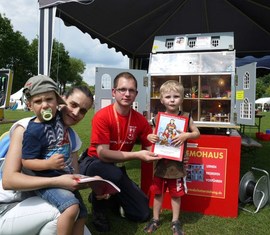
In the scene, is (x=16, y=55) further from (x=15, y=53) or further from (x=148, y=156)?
(x=148, y=156)

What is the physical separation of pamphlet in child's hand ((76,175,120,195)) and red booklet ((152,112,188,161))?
607mm

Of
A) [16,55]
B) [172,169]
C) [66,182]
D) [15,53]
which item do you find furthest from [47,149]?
[16,55]

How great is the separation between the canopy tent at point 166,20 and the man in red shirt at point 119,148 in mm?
2559

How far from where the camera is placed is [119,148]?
9.13 feet

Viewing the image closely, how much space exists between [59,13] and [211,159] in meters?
3.28

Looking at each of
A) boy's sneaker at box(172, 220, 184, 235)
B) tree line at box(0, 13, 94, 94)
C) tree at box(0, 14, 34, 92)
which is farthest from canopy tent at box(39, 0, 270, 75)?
tree at box(0, 14, 34, 92)

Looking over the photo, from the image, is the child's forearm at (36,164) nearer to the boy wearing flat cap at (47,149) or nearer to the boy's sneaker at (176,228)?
the boy wearing flat cap at (47,149)

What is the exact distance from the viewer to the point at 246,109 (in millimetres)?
4891

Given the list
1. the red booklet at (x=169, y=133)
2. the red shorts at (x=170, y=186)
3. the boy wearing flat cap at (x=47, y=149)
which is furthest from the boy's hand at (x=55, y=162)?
the red shorts at (x=170, y=186)

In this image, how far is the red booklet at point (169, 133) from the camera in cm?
260

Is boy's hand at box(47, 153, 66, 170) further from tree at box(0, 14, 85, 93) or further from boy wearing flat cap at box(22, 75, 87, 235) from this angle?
tree at box(0, 14, 85, 93)

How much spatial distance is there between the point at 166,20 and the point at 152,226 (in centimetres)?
528

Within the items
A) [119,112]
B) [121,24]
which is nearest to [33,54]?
[121,24]

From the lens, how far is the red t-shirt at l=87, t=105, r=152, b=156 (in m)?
2.63
